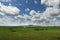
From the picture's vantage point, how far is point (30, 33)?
14.8 feet

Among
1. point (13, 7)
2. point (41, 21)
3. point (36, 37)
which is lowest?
point (36, 37)

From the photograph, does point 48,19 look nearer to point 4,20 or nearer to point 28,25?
point 28,25

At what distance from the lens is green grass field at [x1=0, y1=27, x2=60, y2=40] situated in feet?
14.7

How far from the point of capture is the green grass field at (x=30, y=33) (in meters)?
4.49

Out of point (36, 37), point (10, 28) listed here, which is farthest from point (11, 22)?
point (36, 37)

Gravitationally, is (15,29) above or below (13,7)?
below

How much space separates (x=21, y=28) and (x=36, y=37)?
35 centimetres

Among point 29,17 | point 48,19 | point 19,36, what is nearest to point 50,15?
point 48,19

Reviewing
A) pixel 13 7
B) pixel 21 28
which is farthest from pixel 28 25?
pixel 13 7

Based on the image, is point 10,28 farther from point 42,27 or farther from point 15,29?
point 42,27

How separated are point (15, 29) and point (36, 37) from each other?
0.45m

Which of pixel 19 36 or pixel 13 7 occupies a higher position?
pixel 13 7

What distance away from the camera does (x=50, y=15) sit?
4633mm

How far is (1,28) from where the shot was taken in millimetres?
4527
